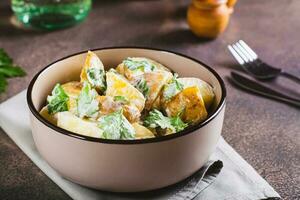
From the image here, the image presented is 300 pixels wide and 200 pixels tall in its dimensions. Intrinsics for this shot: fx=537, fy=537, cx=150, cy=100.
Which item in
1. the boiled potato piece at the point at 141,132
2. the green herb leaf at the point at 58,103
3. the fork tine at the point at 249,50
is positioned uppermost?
the boiled potato piece at the point at 141,132

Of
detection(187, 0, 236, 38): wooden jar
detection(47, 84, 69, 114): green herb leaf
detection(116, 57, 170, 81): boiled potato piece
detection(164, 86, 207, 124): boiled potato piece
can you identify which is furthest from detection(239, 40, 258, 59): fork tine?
detection(47, 84, 69, 114): green herb leaf

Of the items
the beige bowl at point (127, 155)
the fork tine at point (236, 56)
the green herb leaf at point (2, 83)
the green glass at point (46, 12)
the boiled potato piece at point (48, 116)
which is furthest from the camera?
the green glass at point (46, 12)

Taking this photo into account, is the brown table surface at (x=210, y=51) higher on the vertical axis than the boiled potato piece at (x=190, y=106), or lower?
lower

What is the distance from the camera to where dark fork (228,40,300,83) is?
1253 mm

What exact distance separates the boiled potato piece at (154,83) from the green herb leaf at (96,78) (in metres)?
0.07

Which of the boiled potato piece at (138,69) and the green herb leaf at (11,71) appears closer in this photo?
the boiled potato piece at (138,69)

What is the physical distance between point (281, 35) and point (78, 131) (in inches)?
35.0

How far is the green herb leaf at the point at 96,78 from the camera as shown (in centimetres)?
90

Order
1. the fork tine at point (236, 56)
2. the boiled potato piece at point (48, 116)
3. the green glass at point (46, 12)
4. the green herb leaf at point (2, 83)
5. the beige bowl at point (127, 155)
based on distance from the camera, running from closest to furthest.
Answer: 1. the beige bowl at point (127, 155)
2. the boiled potato piece at point (48, 116)
3. the green herb leaf at point (2, 83)
4. the fork tine at point (236, 56)
5. the green glass at point (46, 12)

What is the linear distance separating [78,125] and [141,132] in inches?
3.6

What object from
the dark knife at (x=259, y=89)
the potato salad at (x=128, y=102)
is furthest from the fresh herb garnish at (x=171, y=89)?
the dark knife at (x=259, y=89)

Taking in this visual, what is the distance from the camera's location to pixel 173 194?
0.83 m

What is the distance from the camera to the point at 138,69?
0.91 metres

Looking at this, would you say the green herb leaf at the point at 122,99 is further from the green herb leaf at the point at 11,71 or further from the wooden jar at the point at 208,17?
the wooden jar at the point at 208,17
